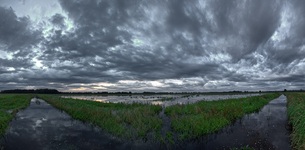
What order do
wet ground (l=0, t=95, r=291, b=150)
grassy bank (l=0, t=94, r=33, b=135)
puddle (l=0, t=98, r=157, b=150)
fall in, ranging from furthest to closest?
grassy bank (l=0, t=94, r=33, b=135)
puddle (l=0, t=98, r=157, b=150)
wet ground (l=0, t=95, r=291, b=150)

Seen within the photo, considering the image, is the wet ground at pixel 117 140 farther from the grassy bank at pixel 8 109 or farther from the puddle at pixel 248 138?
the grassy bank at pixel 8 109

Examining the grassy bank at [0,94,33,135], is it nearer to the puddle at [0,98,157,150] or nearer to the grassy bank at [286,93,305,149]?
the puddle at [0,98,157,150]

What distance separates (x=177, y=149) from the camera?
15.3 m

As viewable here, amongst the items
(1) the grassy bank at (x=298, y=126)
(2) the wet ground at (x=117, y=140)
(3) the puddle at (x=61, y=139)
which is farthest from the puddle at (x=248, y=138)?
(3) the puddle at (x=61, y=139)

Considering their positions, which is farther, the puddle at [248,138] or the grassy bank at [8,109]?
the grassy bank at [8,109]

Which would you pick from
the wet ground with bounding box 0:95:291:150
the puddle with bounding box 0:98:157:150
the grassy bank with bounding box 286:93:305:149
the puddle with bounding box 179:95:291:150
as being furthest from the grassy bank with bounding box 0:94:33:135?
the grassy bank with bounding box 286:93:305:149

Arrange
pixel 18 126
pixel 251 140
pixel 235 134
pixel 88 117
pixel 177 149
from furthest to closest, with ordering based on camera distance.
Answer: pixel 88 117, pixel 18 126, pixel 235 134, pixel 251 140, pixel 177 149

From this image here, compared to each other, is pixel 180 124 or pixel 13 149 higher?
pixel 180 124

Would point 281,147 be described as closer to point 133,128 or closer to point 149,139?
point 149,139

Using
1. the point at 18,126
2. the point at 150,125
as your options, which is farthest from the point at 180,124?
the point at 18,126

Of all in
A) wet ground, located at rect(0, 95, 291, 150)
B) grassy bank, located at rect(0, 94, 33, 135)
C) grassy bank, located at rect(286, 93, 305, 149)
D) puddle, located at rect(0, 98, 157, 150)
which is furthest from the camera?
grassy bank, located at rect(0, 94, 33, 135)

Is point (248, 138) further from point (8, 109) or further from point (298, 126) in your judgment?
point (8, 109)

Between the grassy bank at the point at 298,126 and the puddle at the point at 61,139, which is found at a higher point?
the grassy bank at the point at 298,126

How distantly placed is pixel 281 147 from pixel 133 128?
12084mm
